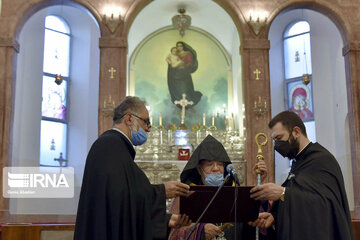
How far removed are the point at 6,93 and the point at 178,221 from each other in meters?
8.79

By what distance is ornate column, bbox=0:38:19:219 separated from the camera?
11.4 m

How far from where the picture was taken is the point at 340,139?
571 inches

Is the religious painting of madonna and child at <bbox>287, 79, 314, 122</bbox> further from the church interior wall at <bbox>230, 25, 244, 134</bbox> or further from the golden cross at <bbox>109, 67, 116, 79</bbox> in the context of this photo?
the golden cross at <bbox>109, 67, 116, 79</bbox>

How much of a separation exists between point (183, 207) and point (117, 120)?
0.98 metres

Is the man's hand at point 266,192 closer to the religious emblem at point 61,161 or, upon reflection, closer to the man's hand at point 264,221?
the man's hand at point 264,221

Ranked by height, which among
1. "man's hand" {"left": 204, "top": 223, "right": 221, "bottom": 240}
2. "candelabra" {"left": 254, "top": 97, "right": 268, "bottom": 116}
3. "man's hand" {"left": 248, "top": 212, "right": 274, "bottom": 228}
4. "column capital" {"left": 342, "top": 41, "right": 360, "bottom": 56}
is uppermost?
"column capital" {"left": 342, "top": 41, "right": 360, "bottom": 56}

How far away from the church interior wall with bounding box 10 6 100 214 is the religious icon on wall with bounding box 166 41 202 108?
287cm

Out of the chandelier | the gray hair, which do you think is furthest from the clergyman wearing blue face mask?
the chandelier

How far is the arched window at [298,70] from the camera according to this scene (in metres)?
16.0

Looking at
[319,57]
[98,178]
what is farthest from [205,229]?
[319,57]

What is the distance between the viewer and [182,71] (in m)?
17.7

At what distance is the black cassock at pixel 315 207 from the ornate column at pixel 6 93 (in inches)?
339

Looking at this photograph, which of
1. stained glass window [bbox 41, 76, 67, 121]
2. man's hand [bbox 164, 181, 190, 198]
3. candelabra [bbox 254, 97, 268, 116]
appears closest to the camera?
man's hand [bbox 164, 181, 190, 198]

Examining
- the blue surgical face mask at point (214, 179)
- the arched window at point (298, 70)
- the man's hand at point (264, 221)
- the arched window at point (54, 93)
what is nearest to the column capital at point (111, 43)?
the arched window at point (54, 93)
